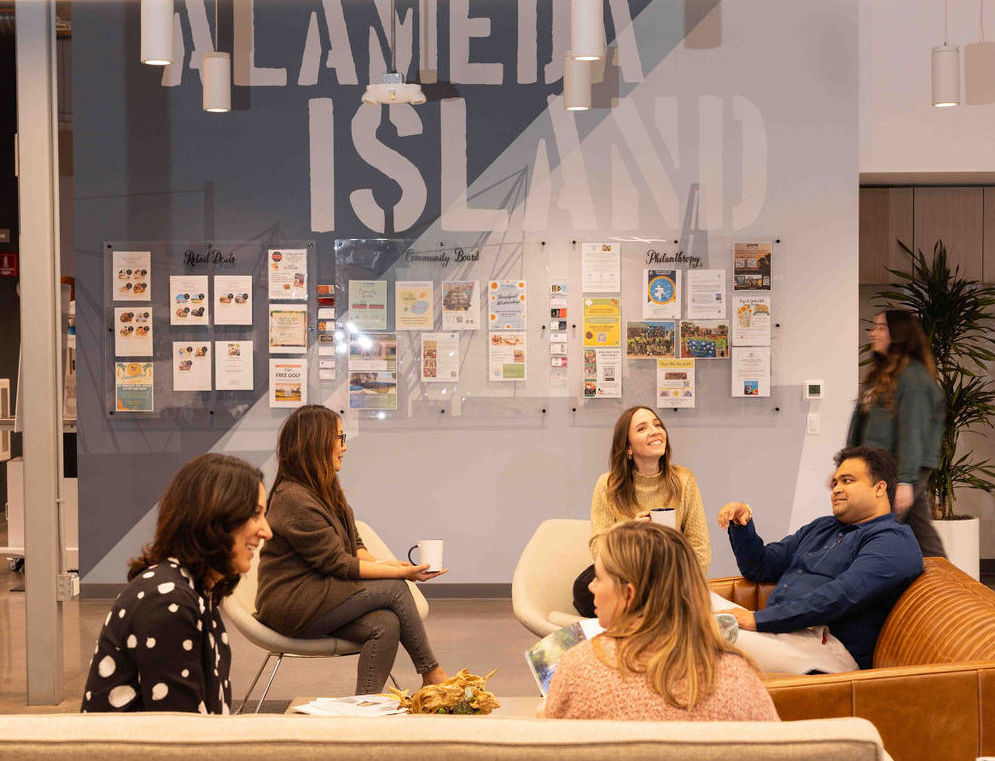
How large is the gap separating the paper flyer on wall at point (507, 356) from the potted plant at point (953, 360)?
7.60 ft

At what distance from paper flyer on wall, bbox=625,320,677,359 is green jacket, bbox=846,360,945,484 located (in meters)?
1.67

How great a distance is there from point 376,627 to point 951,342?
4393 mm

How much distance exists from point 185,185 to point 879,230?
4.38 metres

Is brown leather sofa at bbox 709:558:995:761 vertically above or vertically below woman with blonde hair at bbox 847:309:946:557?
below

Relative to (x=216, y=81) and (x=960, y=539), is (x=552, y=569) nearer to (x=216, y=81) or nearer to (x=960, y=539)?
(x=960, y=539)

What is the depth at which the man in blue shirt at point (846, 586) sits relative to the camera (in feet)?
11.1

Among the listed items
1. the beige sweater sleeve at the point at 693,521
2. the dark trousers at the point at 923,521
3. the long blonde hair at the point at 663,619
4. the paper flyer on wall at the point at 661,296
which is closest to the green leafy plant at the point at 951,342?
the paper flyer on wall at the point at 661,296

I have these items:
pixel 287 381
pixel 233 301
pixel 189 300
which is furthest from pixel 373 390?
pixel 189 300

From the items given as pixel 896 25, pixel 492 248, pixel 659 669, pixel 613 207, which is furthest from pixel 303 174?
pixel 659 669

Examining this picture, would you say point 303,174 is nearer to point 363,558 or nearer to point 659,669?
point 363,558

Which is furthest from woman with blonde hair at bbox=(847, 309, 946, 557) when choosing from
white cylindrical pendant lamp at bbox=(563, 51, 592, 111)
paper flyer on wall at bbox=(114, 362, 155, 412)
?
paper flyer on wall at bbox=(114, 362, 155, 412)

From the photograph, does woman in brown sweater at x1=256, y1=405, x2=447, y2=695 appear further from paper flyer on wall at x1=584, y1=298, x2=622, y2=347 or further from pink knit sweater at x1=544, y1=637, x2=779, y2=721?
paper flyer on wall at x1=584, y1=298, x2=622, y2=347

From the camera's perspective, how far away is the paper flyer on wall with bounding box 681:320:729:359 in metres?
6.52

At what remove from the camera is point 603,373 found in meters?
6.54
